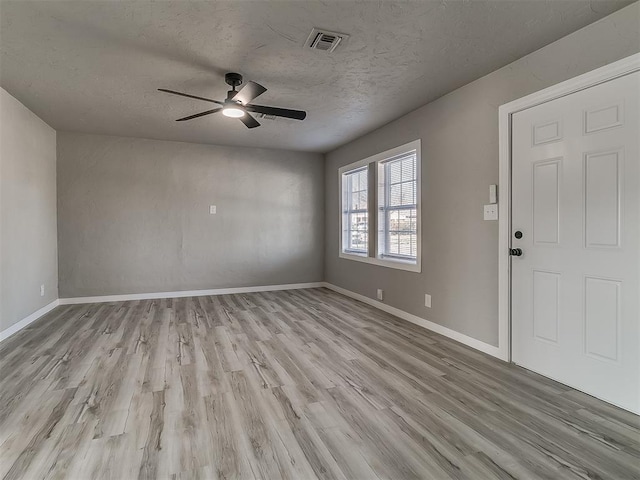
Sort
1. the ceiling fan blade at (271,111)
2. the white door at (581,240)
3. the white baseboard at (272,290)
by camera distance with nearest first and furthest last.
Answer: the white door at (581,240), the ceiling fan blade at (271,111), the white baseboard at (272,290)

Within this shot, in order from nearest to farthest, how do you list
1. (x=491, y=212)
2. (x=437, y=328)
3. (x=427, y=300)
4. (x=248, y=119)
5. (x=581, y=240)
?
(x=581, y=240) < (x=491, y=212) < (x=248, y=119) < (x=437, y=328) < (x=427, y=300)

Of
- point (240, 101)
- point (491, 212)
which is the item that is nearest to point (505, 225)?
point (491, 212)

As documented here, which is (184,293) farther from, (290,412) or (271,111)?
(290,412)

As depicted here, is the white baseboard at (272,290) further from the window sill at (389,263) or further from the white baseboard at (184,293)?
the window sill at (389,263)

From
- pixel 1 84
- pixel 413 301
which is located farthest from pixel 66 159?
pixel 413 301

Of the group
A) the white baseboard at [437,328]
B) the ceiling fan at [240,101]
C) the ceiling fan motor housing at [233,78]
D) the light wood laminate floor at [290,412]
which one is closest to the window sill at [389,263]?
the white baseboard at [437,328]

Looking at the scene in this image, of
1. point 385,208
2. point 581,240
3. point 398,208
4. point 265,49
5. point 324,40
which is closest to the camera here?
point 581,240

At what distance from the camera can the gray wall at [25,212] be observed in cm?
340

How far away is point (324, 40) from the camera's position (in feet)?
8.04

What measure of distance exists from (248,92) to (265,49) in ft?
1.22

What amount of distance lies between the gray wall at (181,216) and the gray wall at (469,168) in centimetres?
249

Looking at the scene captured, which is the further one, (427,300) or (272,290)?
(272,290)

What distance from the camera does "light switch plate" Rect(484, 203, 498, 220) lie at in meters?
2.92

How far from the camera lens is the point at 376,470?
1565 millimetres
